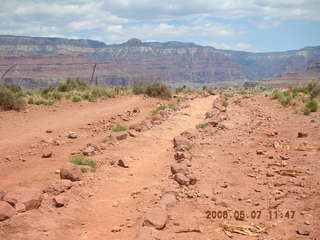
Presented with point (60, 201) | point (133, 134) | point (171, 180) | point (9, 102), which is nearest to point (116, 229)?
point (60, 201)

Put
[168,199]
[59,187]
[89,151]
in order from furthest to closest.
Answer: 1. [89,151]
2. [59,187]
3. [168,199]

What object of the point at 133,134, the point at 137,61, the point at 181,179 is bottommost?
the point at 137,61

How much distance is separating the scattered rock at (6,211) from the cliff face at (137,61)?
64.4 metres

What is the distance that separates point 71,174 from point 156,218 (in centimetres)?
267

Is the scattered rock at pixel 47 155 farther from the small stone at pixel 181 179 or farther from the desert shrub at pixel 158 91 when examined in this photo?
the desert shrub at pixel 158 91

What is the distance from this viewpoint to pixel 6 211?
581 cm

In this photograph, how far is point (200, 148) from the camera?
36.3 ft

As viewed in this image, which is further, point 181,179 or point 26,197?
point 181,179

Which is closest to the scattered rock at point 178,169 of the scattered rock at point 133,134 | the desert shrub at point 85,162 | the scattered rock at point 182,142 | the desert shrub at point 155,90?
the desert shrub at point 85,162

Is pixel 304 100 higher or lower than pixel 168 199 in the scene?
higher

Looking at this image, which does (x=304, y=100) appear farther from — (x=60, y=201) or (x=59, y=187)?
(x=60, y=201)

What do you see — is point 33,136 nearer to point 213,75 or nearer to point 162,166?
point 162,166

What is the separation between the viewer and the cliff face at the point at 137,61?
80.1 m

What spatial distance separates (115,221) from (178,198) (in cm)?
129
